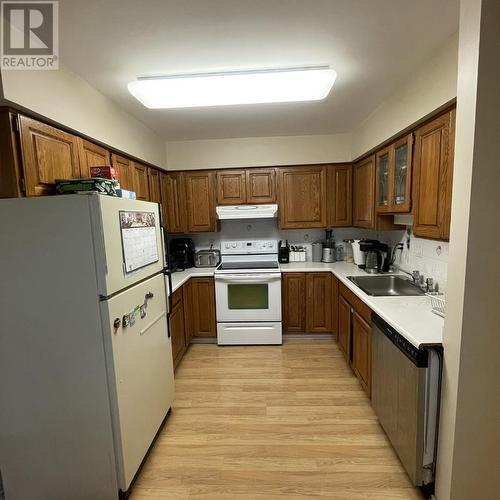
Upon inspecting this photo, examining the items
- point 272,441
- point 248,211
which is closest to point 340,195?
point 248,211

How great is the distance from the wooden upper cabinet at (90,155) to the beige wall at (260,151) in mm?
1296

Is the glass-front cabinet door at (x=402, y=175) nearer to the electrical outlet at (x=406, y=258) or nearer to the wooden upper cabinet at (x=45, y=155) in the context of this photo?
the electrical outlet at (x=406, y=258)

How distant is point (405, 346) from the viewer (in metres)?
1.46

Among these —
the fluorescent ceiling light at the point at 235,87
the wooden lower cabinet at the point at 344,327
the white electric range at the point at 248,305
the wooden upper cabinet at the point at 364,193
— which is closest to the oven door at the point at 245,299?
the white electric range at the point at 248,305

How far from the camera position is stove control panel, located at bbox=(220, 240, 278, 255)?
3.70 m

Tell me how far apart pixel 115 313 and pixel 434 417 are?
1.67 metres

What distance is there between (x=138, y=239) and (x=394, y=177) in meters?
2.06

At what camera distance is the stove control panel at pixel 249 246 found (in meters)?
3.70

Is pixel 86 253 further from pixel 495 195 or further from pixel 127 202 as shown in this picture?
pixel 495 195

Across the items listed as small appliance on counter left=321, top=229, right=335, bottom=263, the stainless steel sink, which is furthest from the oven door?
the stainless steel sink

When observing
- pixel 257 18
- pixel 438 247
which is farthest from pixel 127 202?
pixel 438 247

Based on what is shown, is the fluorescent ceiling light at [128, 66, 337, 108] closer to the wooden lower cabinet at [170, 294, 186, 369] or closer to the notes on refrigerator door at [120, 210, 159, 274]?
the notes on refrigerator door at [120, 210, 159, 274]

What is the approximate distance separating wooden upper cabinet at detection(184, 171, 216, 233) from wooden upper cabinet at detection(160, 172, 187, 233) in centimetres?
6

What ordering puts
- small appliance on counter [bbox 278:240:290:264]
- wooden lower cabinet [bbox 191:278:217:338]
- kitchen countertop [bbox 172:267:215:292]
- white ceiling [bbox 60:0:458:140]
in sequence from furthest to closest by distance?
1. small appliance on counter [bbox 278:240:290:264]
2. wooden lower cabinet [bbox 191:278:217:338]
3. kitchen countertop [bbox 172:267:215:292]
4. white ceiling [bbox 60:0:458:140]
